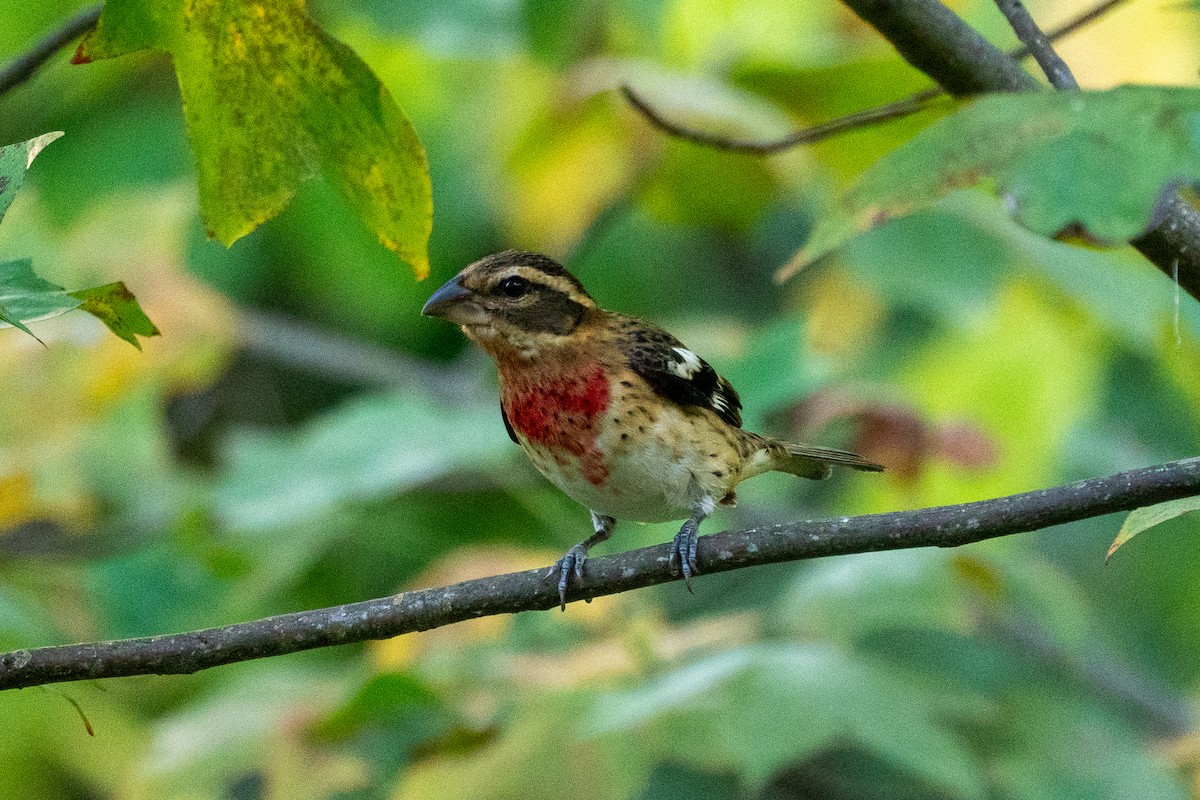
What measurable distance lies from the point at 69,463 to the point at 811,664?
3.27 metres

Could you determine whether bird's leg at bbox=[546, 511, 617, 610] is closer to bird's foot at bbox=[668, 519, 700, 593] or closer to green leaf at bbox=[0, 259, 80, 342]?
bird's foot at bbox=[668, 519, 700, 593]

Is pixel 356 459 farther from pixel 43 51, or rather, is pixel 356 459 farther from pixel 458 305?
pixel 43 51

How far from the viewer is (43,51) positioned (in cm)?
308

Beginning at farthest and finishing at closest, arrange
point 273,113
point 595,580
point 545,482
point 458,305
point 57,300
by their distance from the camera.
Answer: point 545,482
point 458,305
point 595,580
point 273,113
point 57,300

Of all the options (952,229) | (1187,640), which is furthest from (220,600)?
(1187,640)

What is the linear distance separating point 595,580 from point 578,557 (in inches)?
41.1

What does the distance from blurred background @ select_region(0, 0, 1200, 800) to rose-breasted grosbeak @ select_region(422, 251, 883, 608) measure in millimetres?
567

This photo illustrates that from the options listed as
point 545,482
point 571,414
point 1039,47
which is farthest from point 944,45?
point 545,482

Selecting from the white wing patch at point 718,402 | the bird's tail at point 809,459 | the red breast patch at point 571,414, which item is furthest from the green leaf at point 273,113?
the bird's tail at point 809,459

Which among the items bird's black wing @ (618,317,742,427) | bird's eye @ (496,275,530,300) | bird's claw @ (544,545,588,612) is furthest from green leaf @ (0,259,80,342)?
bird's black wing @ (618,317,742,427)

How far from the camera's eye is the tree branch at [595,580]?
237 cm

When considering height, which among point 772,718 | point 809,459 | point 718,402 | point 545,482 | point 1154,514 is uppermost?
point 1154,514

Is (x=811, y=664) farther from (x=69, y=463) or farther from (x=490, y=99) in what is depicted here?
(x=490, y=99)

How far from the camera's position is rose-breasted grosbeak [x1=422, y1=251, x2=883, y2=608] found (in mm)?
4215
